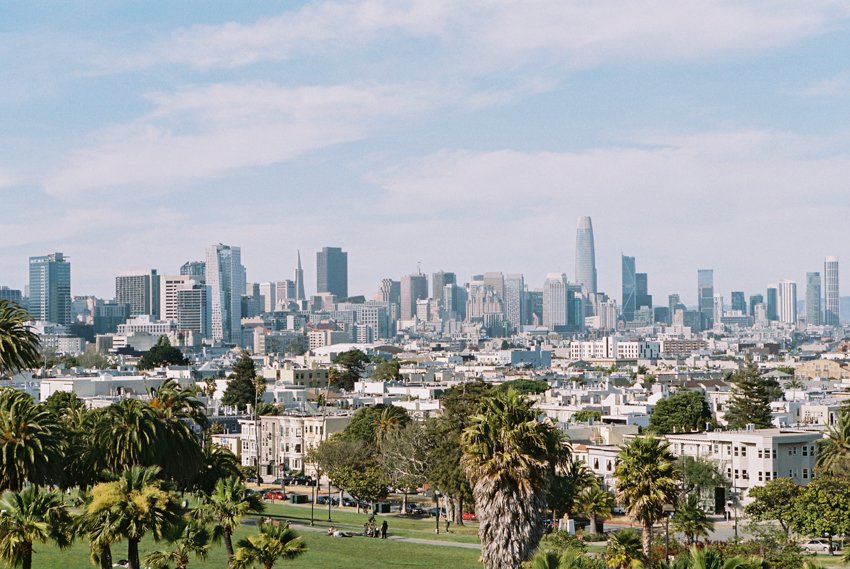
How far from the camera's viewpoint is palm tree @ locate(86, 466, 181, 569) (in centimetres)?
4106

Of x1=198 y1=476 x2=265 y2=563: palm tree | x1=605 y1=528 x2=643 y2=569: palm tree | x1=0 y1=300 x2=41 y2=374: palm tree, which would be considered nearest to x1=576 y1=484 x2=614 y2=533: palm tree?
x1=605 y1=528 x2=643 y2=569: palm tree

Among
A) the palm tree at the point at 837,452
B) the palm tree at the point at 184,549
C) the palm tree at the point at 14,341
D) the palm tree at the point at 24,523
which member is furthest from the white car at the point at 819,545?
the palm tree at the point at 24,523

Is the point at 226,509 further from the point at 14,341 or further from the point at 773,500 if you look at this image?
the point at 773,500

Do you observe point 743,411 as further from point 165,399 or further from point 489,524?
point 489,524

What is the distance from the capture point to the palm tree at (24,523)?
134 ft

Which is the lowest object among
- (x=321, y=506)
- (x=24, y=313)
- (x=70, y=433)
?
(x=321, y=506)

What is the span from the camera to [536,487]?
3975cm

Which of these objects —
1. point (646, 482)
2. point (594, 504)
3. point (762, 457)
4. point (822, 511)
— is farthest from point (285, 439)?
point (646, 482)

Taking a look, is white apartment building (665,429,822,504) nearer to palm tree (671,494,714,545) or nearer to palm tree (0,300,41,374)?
palm tree (671,494,714,545)

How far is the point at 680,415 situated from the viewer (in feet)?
367

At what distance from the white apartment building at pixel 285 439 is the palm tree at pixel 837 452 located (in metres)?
44.9

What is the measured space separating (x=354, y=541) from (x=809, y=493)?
2310 centimetres

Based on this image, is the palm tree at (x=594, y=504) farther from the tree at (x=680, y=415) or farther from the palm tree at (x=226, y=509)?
the tree at (x=680, y=415)

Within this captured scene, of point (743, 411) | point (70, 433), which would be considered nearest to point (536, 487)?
point (70, 433)
